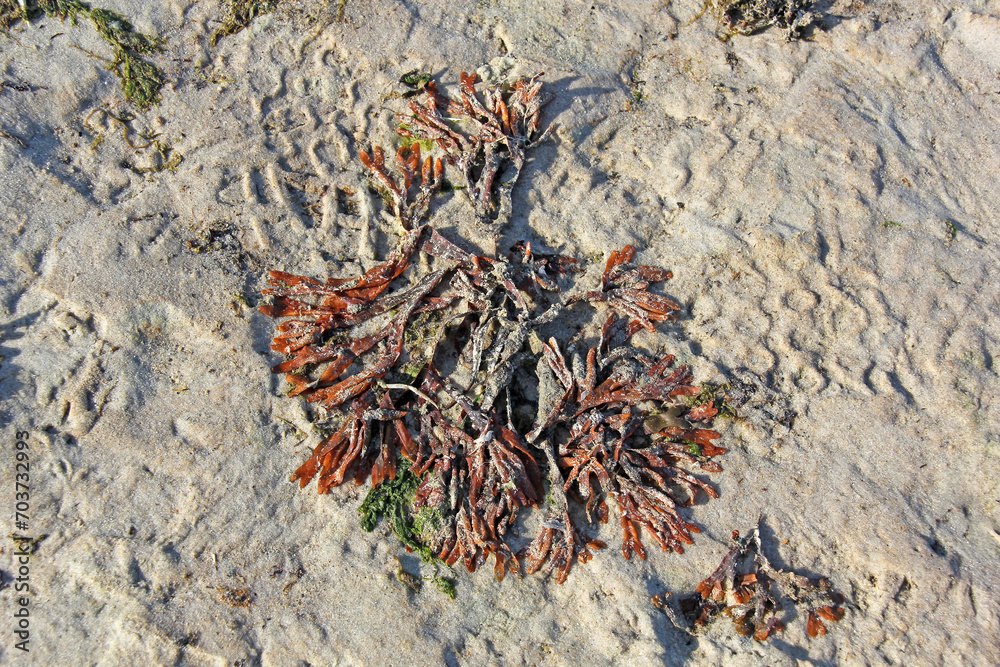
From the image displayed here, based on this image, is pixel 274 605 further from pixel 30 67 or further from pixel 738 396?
pixel 30 67

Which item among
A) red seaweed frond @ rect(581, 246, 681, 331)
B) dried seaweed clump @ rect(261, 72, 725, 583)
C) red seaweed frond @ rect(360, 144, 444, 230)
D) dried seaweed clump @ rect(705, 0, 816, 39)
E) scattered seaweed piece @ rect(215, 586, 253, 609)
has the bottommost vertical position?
scattered seaweed piece @ rect(215, 586, 253, 609)

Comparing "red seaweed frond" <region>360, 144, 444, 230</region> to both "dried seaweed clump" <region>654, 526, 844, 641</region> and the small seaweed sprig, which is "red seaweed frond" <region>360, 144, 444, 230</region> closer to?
the small seaweed sprig

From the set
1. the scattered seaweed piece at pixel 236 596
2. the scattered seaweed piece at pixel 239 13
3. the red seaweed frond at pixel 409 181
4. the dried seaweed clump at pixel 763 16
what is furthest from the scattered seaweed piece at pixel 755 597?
the scattered seaweed piece at pixel 239 13

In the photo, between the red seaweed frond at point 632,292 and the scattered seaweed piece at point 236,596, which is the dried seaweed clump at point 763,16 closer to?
the red seaweed frond at point 632,292

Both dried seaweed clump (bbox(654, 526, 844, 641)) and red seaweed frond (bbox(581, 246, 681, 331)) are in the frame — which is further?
red seaweed frond (bbox(581, 246, 681, 331))

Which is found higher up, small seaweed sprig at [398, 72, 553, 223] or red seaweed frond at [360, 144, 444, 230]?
small seaweed sprig at [398, 72, 553, 223]

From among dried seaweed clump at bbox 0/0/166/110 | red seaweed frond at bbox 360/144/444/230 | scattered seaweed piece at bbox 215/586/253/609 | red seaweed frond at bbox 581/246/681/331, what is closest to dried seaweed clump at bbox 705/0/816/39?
red seaweed frond at bbox 581/246/681/331

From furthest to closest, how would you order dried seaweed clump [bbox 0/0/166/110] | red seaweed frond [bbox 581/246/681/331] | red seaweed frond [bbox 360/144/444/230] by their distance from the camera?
dried seaweed clump [bbox 0/0/166/110] < red seaweed frond [bbox 360/144/444/230] < red seaweed frond [bbox 581/246/681/331]

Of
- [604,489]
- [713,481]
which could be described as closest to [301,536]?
[604,489]
